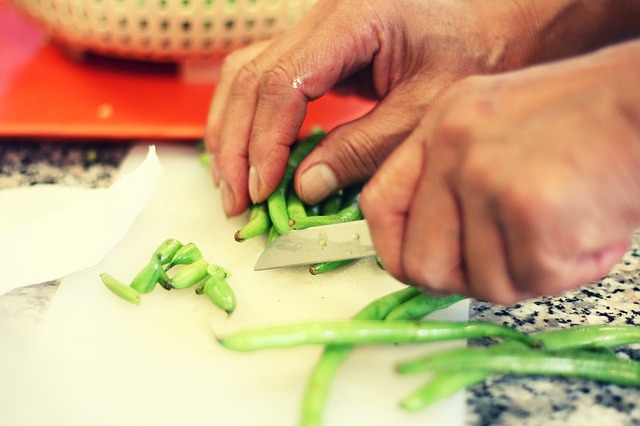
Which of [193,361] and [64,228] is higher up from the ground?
[64,228]

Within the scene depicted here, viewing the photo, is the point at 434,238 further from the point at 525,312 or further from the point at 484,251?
the point at 525,312

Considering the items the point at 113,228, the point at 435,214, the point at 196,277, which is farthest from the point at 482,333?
the point at 113,228

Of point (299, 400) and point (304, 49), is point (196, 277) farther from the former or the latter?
point (304, 49)

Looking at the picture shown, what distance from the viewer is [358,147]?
1598mm

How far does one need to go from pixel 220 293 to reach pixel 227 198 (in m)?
0.39

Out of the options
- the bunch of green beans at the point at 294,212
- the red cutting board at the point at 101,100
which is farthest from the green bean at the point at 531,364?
the red cutting board at the point at 101,100

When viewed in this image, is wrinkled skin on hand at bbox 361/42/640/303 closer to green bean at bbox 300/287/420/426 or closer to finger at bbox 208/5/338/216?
green bean at bbox 300/287/420/426

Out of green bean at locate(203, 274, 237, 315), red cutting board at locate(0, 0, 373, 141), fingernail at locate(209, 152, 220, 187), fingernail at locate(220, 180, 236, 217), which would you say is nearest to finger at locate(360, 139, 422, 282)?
green bean at locate(203, 274, 237, 315)

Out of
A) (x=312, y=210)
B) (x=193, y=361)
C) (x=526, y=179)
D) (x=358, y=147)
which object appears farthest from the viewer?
(x=312, y=210)

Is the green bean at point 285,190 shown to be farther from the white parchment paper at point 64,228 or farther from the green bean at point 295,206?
the white parchment paper at point 64,228

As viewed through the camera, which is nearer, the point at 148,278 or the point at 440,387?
the point at 440,387

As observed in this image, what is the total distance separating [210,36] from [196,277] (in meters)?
0.99

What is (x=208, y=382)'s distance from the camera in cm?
122

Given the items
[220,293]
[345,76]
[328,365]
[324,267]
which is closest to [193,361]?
[220,293]
